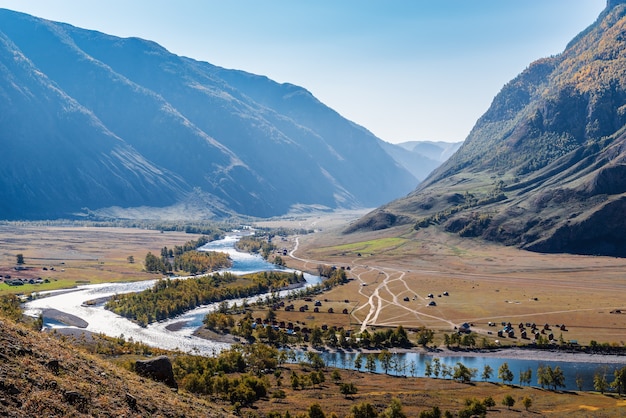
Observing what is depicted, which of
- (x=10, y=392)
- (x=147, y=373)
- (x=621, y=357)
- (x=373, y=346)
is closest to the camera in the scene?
(x=10, y=392)

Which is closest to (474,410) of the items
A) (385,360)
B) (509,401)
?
(509,401)

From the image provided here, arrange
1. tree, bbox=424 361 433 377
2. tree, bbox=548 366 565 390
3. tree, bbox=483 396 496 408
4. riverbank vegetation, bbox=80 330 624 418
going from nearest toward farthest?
riverbank vegetation, bbox=80 330 624 418 < tree, bbox=483 396 496 408 < tree, bbox=548 366 565 390 < tree, bbox=424 361 433 377

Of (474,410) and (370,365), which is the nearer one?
(474,410)

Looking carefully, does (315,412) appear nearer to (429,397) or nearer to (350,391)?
(350,391)

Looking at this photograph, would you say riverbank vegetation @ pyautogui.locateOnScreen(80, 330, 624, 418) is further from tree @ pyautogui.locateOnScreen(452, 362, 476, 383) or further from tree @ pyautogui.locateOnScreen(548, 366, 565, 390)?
tree @ pyautogui.locateOnScreen(548, 366, 565, 390)

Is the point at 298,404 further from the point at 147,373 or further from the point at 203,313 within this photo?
the point at 203,313

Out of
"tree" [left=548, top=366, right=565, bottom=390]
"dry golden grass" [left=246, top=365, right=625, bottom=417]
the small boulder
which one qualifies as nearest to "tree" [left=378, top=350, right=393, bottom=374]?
"dry golden grass" [left=246, top=365, right=625, bottom=417]

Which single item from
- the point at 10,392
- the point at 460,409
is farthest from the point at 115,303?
the point at 10,392
